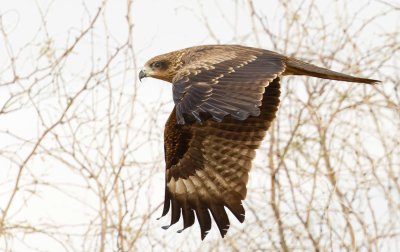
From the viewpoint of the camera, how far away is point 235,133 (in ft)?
28.3

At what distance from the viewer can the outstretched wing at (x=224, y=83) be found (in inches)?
270

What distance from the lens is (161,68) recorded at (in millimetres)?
9000

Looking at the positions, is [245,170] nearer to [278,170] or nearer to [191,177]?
[191,177]

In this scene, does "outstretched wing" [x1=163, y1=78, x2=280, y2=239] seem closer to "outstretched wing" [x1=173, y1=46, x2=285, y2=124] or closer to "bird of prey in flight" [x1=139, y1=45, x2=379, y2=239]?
"bird of prey in flight" [x1=139, y1=45, x2=379, y2=239]

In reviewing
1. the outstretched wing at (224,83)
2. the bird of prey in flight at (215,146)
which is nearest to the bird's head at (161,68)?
the bird of prey in flight at (215,146)

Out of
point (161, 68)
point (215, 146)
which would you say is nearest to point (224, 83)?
point (215, 146)

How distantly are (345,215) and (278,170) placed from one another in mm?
1478

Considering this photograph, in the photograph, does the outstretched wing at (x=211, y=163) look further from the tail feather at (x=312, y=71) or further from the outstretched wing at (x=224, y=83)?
the outstretched wing at (x=224, y=83)

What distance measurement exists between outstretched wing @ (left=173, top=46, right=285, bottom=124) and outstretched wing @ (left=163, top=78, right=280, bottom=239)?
1.54 feet

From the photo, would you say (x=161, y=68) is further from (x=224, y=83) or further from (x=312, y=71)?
(x=224, y=83)

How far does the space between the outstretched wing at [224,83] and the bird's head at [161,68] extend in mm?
690

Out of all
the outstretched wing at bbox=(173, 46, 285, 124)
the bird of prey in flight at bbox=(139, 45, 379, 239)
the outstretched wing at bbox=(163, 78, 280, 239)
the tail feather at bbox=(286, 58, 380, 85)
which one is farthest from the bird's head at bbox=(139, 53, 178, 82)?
the tail feather at bbox=(286, 58, 380, 85)

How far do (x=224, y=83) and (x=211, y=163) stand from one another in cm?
150

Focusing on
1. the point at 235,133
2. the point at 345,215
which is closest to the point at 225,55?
the point at 235,133
